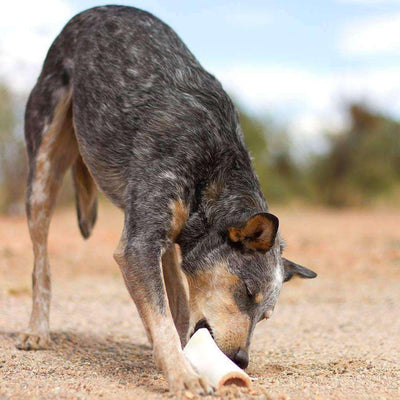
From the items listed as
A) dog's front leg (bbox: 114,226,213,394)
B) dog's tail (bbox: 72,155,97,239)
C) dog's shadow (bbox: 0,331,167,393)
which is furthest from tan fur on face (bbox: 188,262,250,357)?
dog's tail (bbox: 72,155,97,239)

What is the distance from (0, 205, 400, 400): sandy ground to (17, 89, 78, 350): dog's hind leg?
0.52 m

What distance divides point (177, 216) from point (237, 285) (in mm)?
691

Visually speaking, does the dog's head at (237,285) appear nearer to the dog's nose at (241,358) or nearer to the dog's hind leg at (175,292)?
the dog's nose at (241,358)

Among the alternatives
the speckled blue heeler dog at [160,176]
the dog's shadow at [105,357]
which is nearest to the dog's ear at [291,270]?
the speckled blue heeler dog at [160,176]

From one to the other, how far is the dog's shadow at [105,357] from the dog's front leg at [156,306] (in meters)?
0.19

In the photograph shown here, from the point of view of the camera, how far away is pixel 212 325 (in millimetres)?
4254

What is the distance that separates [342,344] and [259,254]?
6.48 ft

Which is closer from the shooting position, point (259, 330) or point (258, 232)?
point (258, 232)

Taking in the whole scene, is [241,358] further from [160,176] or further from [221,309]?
[160,176]

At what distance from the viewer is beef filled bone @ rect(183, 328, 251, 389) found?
382 centimetres

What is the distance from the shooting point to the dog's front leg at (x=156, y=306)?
384cm

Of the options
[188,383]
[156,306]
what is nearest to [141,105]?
[156,306]

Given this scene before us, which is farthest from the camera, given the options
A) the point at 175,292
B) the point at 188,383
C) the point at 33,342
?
the point at 175,292

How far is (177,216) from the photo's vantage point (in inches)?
179
